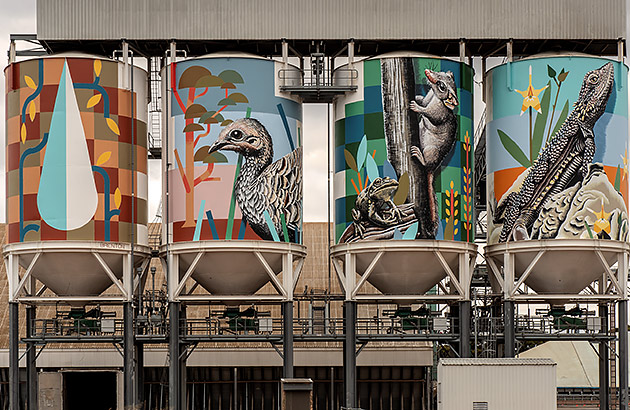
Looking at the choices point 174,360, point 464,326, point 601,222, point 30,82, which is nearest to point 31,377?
point 174,360

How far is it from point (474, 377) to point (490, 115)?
15.5 metres

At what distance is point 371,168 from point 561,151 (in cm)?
932

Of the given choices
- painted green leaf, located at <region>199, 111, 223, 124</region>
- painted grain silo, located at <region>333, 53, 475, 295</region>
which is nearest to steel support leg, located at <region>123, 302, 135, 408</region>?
painted green leaf, located at <region>199, 111, 223, 124</region>

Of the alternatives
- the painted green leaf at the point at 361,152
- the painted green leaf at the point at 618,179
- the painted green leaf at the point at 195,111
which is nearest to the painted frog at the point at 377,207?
the painted green leaf at the point at 361,152

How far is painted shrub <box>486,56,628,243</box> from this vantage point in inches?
2087

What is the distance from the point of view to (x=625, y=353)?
53062 mm

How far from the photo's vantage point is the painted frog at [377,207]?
172ft

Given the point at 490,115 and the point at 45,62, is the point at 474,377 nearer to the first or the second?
the point at 490,115

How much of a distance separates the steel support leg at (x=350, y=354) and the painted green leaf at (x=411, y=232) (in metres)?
4.19

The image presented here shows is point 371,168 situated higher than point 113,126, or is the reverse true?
point 113,126

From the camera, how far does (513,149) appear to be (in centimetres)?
5400

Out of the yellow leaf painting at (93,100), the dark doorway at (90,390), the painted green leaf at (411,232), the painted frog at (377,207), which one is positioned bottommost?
the dark doorway at (90,390)

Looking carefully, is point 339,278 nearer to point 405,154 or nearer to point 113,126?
point 405,154

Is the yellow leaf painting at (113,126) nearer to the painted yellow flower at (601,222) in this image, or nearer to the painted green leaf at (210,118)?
the painted green leaf at (210,118)
